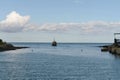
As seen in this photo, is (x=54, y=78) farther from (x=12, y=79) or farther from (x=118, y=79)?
(x=118, y=79)

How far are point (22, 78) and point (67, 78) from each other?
26.3 feet

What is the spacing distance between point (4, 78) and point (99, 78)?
1687 cm

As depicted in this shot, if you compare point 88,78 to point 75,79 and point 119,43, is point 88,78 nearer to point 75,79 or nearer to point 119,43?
point 75,79

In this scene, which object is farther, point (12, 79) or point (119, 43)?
point (119, 43)

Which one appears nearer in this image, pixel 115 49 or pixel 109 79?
pixel 109 79

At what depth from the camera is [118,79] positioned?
57.2m

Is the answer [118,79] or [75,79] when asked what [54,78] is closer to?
[75,79]

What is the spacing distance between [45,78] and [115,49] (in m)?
92.4

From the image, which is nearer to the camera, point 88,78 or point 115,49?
point 88,78

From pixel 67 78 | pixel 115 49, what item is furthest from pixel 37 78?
pixel 115 49

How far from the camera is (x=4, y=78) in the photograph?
188 feet

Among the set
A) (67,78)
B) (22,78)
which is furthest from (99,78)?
(22,78)

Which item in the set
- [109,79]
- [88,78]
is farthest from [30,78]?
[109,79]

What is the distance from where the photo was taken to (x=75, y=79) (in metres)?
56.8
